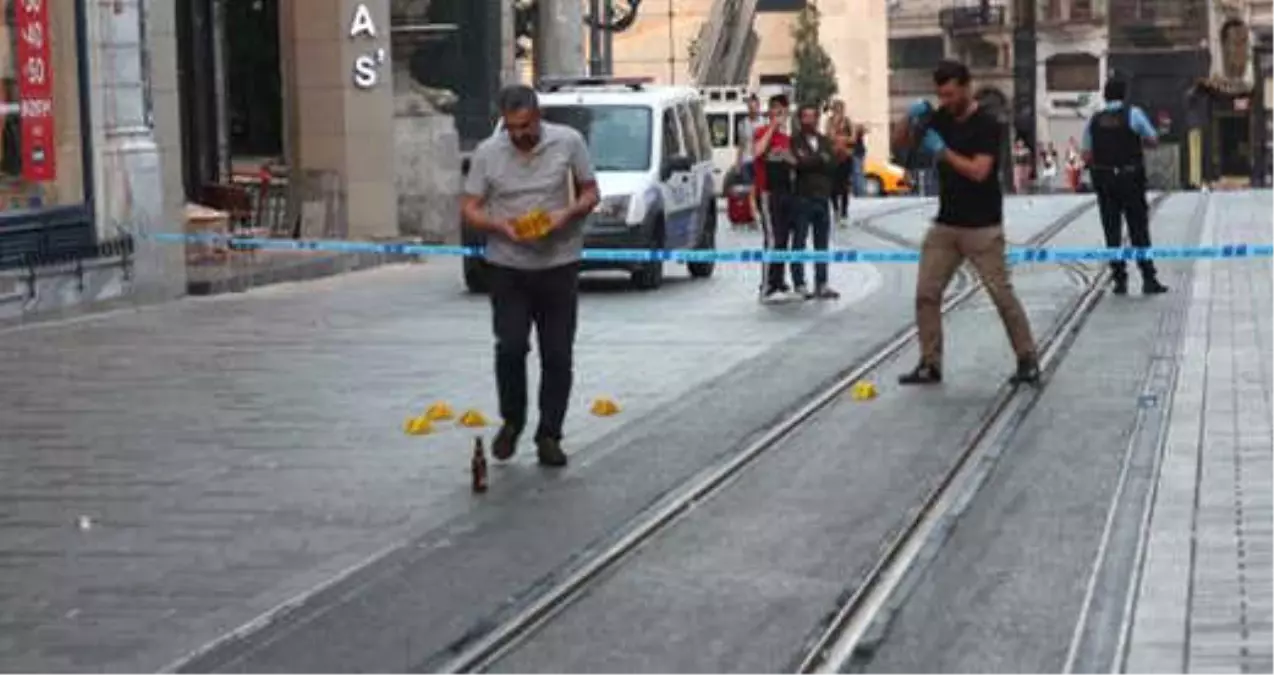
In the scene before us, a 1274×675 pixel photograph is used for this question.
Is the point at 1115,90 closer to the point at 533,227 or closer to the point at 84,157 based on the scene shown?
the point at 84,157

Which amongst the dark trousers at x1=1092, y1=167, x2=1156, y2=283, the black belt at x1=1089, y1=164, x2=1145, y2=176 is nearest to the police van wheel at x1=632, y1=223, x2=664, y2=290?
the dark trousers at x1=1092, y1=167, x2=1156, y2=283

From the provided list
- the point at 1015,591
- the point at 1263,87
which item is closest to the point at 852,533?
the point at 1015,591

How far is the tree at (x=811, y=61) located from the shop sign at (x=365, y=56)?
34.1 metres

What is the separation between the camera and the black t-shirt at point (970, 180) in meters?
14.6

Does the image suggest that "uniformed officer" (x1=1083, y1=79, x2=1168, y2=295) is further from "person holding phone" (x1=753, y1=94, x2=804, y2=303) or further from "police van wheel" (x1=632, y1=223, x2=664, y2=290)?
"police van wheel" (x1=632, y1=223, x2=664, y2=290)

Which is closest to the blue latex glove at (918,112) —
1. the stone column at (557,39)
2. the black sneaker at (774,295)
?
the black sneaker at (774,295)

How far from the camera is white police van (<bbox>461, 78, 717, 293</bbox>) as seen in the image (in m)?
23.8

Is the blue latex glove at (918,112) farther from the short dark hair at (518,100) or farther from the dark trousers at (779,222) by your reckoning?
the dark trousers at (779,222)

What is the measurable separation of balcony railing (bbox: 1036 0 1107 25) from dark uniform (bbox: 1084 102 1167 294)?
5472cm

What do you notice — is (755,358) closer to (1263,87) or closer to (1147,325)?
(1147,325)

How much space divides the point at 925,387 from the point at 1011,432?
1.99 m

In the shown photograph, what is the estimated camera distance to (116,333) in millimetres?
19375

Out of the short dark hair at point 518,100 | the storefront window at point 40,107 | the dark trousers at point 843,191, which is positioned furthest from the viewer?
the dark trousers at point 843,191

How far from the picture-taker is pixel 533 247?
1176 centimetres
